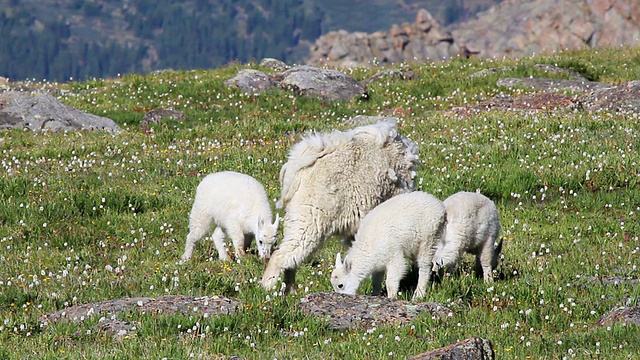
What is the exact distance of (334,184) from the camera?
11.1 meters

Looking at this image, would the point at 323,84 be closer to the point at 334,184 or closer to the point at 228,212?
the point at 228,212

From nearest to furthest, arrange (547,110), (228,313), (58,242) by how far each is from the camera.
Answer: (228,313) → (58,242) → (547,110)

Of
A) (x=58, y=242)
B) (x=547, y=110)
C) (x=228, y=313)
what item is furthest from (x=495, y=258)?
(x=547, y=110)

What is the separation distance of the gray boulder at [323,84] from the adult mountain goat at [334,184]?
1318 cm

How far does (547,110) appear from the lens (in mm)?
21484

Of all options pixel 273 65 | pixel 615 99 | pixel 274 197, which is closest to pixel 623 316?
pixel 274 197

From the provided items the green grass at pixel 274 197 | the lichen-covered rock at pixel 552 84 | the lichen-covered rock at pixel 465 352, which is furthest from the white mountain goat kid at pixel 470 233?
the lichen-covered rock at pixel 552 84

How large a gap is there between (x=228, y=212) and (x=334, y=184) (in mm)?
2263

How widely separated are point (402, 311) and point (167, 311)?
2409 mm

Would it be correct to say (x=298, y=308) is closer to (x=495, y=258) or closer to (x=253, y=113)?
(x=495, y=258)

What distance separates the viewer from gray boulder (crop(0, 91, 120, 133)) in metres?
22.2

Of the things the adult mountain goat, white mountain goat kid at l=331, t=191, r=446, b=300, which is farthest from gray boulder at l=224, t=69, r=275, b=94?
white mountain goat kid at l=331, t=191, r=446, b=300

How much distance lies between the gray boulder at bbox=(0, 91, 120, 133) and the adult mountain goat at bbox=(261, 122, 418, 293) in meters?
11.5

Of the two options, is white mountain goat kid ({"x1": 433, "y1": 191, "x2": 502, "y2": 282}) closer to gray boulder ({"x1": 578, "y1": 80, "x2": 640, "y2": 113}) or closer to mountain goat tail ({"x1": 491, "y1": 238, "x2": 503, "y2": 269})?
mountain goat tail ({"x1": 491, "y1": 238, "x2": 503, "y2": 269})
